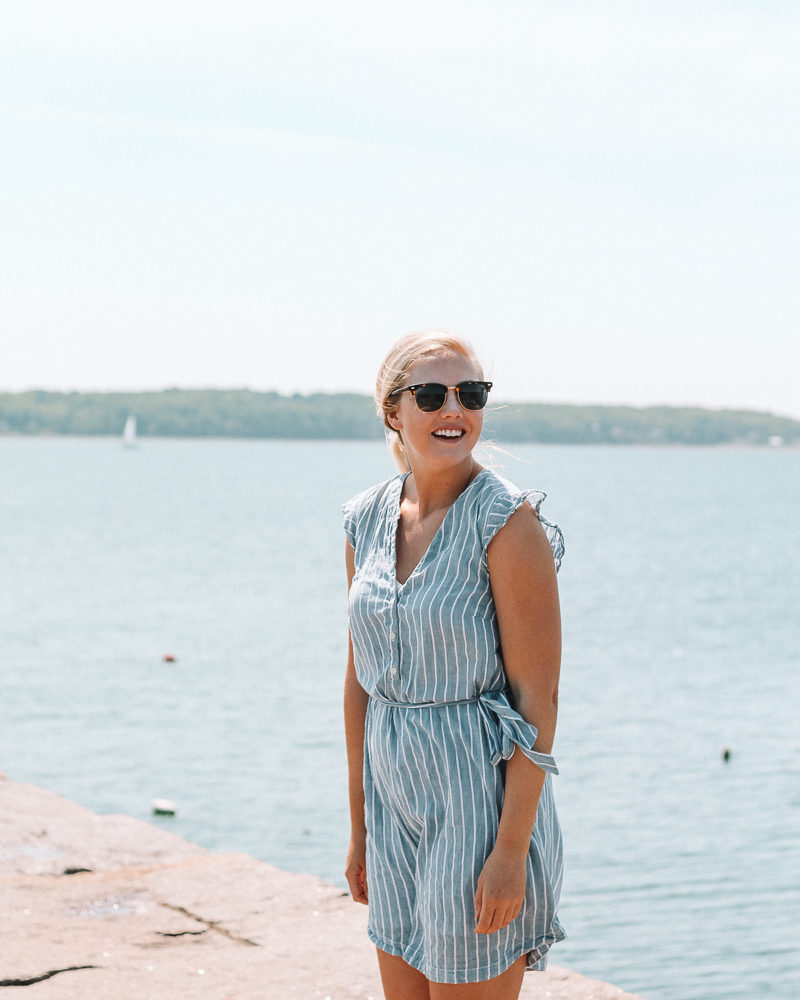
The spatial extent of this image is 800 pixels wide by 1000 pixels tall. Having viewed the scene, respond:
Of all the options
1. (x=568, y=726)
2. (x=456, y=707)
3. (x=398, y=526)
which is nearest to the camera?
(x=456, y=707)

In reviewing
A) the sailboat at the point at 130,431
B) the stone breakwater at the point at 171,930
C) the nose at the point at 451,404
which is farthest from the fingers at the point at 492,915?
the sailboat at the point at 130,431

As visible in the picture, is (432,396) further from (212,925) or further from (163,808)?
(163,808)

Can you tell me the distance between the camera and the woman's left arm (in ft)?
8.24

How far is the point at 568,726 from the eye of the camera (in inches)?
623

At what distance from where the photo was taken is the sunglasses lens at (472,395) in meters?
2.73

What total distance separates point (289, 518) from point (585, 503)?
29.3 metres

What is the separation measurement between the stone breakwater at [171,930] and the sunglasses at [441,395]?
7.53 ft

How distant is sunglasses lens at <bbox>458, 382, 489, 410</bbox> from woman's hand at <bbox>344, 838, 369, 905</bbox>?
110 cm

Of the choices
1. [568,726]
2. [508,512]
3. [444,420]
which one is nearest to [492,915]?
[508,512]

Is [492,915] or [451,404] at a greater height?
[451,404]

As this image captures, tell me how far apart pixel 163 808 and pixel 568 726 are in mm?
5894

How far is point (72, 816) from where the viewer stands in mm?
6316

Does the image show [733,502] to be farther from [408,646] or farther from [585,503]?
[408,646]

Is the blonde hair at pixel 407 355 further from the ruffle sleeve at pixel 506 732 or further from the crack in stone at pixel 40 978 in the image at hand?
the crack in stone at pixel 40 978
